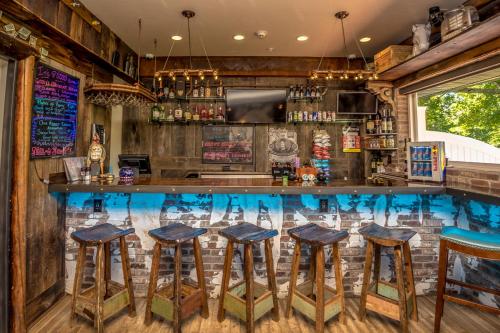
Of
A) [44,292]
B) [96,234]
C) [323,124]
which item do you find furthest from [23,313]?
[323,124]

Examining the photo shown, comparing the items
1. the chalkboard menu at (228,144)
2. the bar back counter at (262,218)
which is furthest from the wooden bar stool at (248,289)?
the chalkboard menu at (228,144)

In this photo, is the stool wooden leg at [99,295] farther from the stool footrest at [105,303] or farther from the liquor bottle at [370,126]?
the liquor bottle at [370,126]

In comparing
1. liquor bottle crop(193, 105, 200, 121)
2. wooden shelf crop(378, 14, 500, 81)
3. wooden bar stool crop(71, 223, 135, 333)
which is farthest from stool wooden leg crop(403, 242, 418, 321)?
liquor bottle crop(193, 105, 200, 121)

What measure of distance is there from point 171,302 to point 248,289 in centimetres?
57

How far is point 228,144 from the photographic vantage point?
4633 millimetres

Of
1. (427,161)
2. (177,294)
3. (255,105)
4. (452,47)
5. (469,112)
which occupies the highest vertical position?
(452,47)

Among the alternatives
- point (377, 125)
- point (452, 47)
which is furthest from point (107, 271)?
point (377, 125)

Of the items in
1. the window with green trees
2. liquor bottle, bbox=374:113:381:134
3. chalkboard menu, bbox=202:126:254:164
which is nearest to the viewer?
the window with green trees

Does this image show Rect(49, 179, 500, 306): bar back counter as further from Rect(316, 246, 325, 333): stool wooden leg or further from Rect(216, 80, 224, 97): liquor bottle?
Rect(216, 80, 224, 97): liquor bottle

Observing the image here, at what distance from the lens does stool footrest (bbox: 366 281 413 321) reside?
2035 millimetres

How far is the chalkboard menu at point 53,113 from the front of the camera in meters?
2.28

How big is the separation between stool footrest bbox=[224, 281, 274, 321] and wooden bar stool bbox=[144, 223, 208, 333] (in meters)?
0.22

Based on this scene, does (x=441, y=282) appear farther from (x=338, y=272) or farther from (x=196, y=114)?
(x=196, y=114)

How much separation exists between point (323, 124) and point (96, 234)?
12.2 feet
